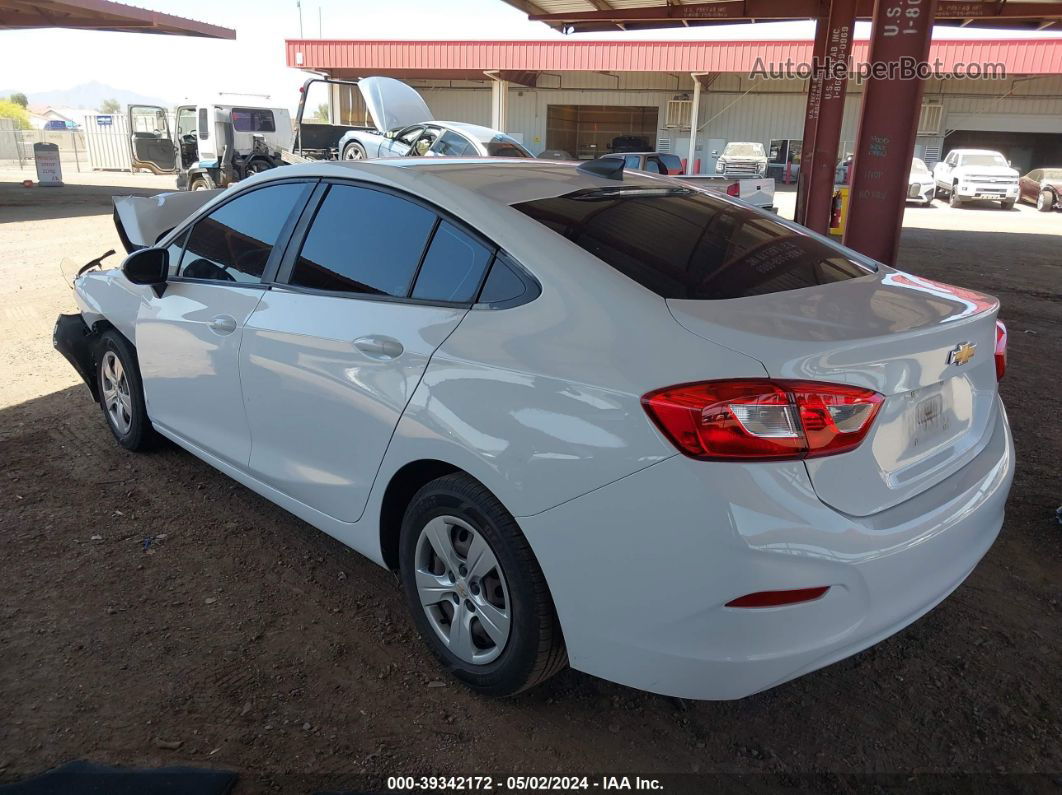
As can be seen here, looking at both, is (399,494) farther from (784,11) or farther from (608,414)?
(784,11)

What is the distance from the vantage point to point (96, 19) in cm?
2642

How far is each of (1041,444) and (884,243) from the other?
331 cm

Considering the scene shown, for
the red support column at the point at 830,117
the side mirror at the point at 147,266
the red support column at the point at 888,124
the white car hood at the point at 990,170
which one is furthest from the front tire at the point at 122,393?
the white car hood at the point at 990,170

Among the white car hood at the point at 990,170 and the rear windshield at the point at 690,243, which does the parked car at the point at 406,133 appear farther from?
the white car hood at the point at 990,170

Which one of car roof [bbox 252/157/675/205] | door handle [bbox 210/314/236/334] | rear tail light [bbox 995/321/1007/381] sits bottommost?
door handle [bbox 210/314/236/334]

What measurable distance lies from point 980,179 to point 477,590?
1145 inches

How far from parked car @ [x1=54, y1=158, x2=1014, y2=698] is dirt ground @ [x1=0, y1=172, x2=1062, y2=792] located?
241mm

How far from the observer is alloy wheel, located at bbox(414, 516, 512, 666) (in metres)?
2.41

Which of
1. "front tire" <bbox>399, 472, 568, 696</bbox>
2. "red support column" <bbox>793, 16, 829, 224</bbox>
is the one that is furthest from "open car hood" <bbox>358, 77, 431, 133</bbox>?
"front tire" <bbox>399, 472, 568, 696</bbox>

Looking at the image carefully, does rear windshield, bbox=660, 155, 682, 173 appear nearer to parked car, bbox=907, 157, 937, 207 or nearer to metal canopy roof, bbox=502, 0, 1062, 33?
metal canopy roof, bbox=502, 0, 1062, 33

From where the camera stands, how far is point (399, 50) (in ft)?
119

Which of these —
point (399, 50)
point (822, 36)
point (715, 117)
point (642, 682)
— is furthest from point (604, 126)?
point (642, 682)

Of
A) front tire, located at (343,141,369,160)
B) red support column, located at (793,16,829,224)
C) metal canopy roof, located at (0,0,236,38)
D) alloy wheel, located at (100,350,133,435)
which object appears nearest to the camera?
alloy wheel, located at (100,350,133,435)

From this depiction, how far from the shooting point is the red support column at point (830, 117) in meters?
13.1
